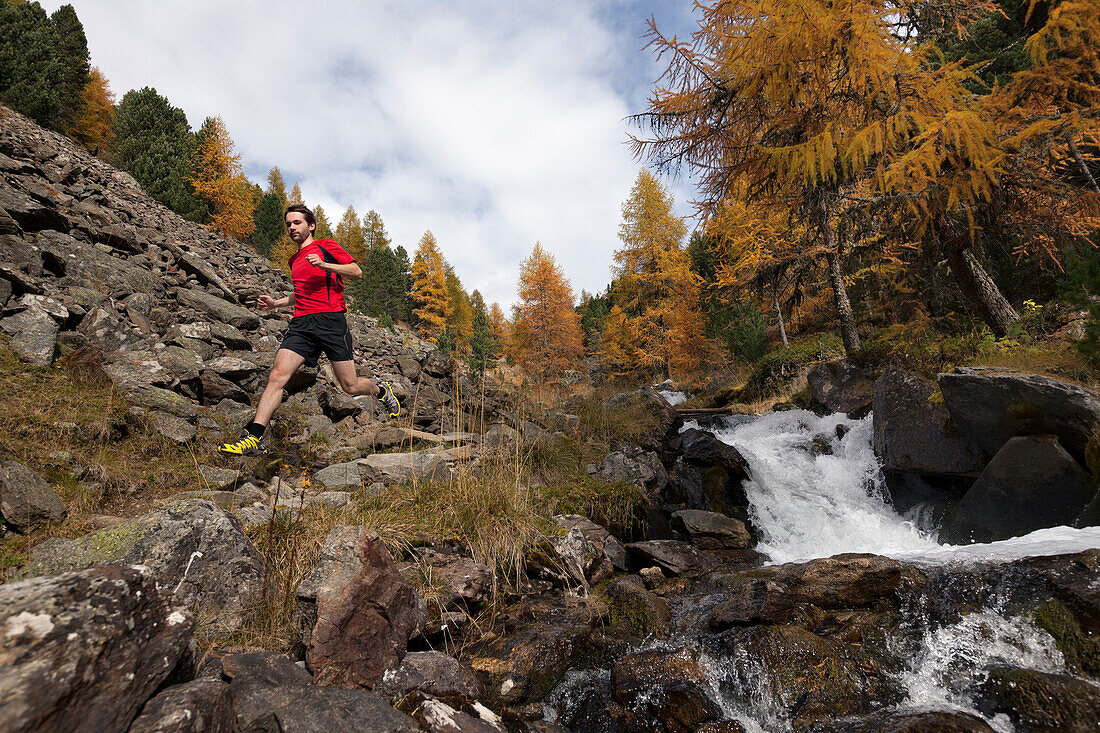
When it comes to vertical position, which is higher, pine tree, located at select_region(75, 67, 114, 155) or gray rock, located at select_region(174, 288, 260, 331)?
pine tree, located at select_region(75, 67, 114, 155)

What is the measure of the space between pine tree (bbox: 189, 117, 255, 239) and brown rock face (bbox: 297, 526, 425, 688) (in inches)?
1233

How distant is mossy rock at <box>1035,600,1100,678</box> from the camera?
242 cm

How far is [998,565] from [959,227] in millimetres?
6551

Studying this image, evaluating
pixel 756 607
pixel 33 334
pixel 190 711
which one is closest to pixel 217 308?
pixel 33 334

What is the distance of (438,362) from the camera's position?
13.2 m

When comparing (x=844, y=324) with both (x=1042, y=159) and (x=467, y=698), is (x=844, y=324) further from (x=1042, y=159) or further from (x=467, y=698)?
(x=467, y=698)

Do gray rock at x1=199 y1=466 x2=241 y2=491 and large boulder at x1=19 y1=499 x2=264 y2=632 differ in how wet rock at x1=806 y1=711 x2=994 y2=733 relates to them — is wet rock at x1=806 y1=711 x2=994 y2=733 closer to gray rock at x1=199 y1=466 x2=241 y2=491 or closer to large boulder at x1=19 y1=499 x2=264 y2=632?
large boulder at x1=19 y1=499 x2=264 y2=632

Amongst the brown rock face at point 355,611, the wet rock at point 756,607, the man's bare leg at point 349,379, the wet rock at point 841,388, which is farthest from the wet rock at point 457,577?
the wet rock at point 841,388

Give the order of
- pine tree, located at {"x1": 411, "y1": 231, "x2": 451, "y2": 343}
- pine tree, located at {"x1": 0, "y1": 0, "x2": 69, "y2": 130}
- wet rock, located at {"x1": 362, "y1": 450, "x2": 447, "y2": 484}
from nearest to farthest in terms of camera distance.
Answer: wet rock, located at {"x1": 362, "y1": 450, "x2": 447, "y2": 484} → pine tree, located at {"x1": 0, "y1": 0, "x2": 69, "y2": 130} → pine tree, located at {"x1": 411, "y1": 231, "x2": 451, "y2": 343}

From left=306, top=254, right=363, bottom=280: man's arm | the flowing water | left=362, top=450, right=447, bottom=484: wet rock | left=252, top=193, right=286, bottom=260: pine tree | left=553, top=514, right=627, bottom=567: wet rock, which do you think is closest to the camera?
the flowing water

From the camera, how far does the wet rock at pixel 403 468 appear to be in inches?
183

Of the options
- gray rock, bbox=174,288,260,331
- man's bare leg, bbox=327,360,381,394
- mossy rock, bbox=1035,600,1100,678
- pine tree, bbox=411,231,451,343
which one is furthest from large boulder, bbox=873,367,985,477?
pine tree, bbox=411,231,451,343

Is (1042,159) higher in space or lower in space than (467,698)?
higher

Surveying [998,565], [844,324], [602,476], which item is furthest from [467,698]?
[844,324]
